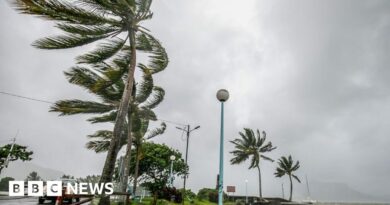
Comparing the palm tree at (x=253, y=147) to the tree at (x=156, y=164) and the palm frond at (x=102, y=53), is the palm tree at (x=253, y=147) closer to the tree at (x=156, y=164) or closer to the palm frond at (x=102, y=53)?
the tree at (x=156, y=164)

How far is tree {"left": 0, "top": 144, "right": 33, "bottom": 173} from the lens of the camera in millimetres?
33653

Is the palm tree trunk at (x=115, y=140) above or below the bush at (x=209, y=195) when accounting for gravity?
above

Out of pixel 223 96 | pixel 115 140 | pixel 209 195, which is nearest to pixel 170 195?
pixel 115 140

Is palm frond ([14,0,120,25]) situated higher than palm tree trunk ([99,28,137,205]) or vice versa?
palm frond ([14,0,120,25])

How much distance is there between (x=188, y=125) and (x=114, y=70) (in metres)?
14.5

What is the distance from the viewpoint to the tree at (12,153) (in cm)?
3365

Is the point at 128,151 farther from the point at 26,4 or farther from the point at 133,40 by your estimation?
the point at 26,4

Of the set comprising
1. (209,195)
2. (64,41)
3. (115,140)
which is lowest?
(209,195)

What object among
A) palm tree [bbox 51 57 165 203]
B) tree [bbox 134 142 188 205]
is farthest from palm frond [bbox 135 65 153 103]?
tree [bbox 134 142 188 205]

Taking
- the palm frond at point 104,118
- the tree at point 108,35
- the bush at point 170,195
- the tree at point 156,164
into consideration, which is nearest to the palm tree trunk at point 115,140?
the tree at point 108,35

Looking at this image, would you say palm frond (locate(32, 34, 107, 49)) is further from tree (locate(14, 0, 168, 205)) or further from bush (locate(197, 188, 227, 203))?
bush (locate(197, 188, 227, 203))

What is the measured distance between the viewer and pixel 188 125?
979 inches

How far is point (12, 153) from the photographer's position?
34438 millimetres

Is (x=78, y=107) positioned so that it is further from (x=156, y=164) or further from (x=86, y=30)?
(x=156, y=164)
